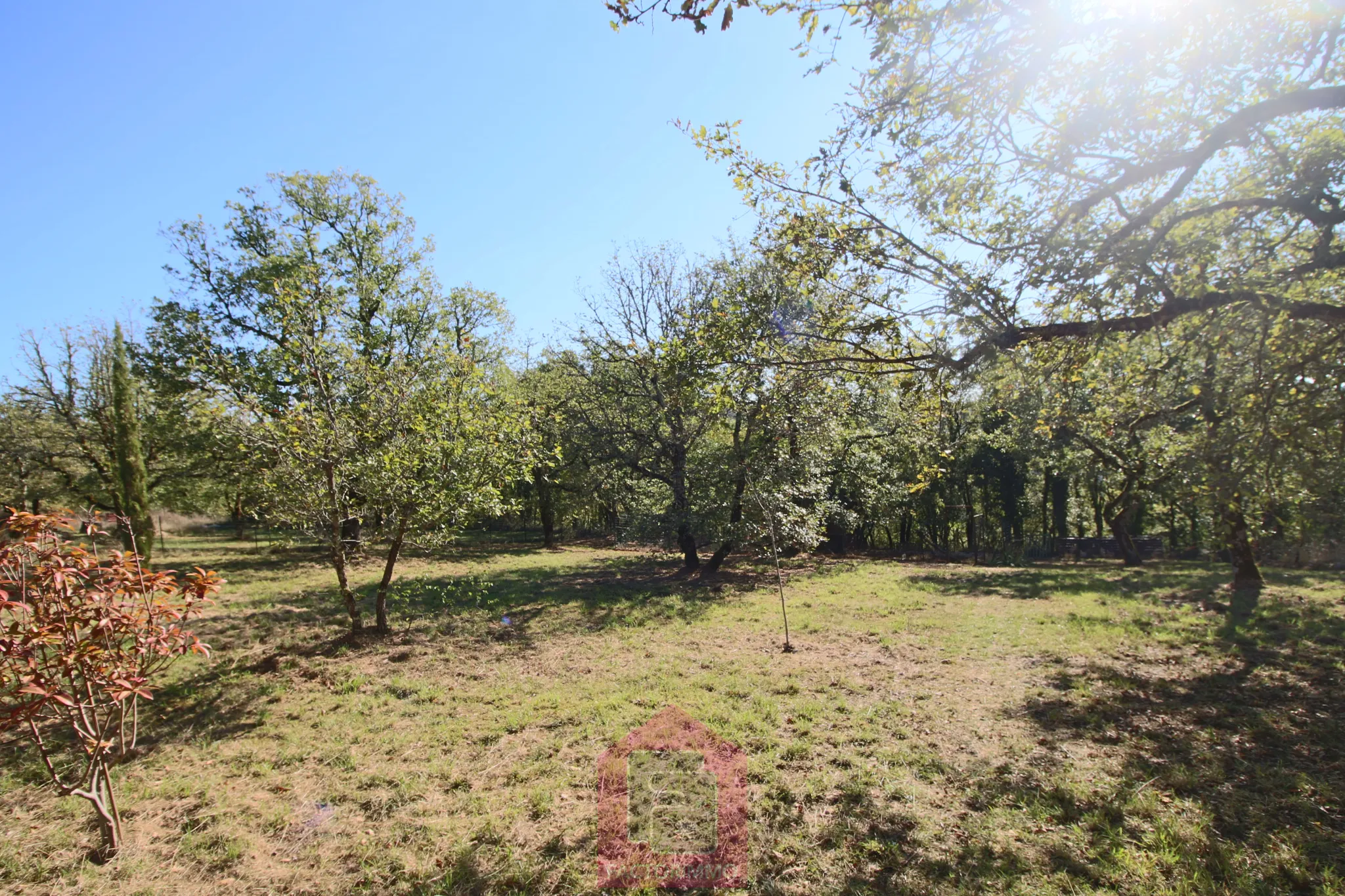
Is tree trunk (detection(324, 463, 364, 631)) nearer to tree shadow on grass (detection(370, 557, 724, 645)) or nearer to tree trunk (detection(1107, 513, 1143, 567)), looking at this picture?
tree shadow on grass (detection(370, 557, 724, 645))

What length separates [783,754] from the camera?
5.14 m

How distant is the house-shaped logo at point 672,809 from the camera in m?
3.64

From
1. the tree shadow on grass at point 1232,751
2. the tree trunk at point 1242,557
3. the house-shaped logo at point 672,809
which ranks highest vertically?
the tree trunk at point 1242,557

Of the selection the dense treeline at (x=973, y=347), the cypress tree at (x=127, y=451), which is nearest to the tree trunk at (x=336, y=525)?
the dense treeline at (x=973, y=347)

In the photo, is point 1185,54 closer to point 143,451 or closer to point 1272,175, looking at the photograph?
point 1272,175

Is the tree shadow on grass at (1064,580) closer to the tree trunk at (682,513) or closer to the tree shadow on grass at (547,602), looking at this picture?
the tree trunk at (682,513)

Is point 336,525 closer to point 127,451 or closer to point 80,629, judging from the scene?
point 80,629

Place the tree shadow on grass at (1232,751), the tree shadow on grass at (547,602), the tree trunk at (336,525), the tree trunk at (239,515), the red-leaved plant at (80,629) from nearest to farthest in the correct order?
the red-leaved plant at (80,629), the tree shadow on grass at (1232,751), the tree trunk at (336,525), the tree shadow on grass at (547,602), the tree trunk at (239,515)

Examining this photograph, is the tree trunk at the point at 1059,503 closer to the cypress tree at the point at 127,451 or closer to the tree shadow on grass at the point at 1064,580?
the tree shadow on grass at the point at 1064,580

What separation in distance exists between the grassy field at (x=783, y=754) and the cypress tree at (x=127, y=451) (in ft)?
25.9

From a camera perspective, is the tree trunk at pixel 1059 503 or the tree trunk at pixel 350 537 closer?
the tree trunk at pixel 350 537

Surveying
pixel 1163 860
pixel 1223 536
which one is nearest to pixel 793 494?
pixel 1223 536

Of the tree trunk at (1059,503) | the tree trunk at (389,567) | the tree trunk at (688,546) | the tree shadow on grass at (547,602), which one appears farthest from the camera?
the tree trunk at (1059,503)

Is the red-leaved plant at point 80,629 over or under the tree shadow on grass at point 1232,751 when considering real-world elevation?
over
